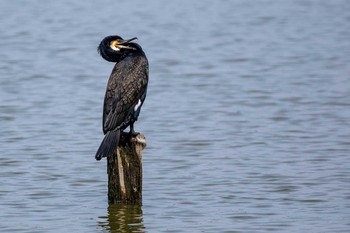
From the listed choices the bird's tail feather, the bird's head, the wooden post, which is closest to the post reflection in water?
the wooden post

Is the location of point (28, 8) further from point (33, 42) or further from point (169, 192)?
point (169, 192)

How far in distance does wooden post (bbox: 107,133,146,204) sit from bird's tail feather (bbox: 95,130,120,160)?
0.08 meters

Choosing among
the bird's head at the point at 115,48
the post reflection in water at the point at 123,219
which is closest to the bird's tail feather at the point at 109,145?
the post reflection in water at the point at 123,219

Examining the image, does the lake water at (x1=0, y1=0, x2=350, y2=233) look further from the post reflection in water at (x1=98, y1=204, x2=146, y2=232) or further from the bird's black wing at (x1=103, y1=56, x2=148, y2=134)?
the bird's black wing at (x1=103, y1=56, x2=148, y2=134)

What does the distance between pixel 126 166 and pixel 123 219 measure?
0.64m

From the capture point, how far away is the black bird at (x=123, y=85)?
355 inches

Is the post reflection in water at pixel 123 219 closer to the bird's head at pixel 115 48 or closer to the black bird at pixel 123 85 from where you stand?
the black bird at pixel 123 85

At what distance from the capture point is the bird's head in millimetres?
9227

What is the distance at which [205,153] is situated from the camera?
11930 mm

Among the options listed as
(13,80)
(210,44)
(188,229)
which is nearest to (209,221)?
(188,229)

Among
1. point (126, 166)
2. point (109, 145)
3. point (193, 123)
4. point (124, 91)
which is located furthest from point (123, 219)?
point (193, 123)

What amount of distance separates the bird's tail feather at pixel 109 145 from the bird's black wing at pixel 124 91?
81 mm

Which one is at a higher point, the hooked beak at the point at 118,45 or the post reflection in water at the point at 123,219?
the hooked beak at the point at 118,45

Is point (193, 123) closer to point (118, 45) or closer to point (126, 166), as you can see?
point (118, 45)
